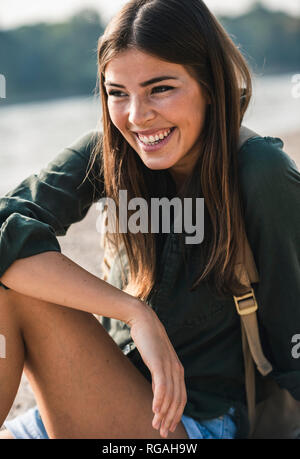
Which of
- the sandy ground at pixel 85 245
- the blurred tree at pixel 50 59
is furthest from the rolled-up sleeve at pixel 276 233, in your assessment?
the blurred tree at pixel 50 59

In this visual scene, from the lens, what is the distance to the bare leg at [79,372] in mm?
1947

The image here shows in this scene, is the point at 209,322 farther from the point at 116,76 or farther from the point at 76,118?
the point at 76,118

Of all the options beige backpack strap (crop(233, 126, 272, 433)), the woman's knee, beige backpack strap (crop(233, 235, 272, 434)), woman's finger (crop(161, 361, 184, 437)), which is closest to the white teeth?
beige backpack strap (crop(233, 126, 272, 433))

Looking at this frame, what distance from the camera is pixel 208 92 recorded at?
1.93 m

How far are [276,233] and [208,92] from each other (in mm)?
480

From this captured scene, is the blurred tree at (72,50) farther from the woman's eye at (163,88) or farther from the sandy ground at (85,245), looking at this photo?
the woman's eye at (163,88)

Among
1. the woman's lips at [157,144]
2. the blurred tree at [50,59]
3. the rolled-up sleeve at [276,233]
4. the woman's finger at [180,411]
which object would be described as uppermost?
the blurred tree at [50,59]

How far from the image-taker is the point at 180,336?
2.08m

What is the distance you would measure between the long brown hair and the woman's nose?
15cm

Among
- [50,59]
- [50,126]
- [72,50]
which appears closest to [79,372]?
[50,126]

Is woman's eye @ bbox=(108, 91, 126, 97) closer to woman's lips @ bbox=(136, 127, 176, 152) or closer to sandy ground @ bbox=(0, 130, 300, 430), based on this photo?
woman's lips @ bbox=(136, 127, 176, 152)

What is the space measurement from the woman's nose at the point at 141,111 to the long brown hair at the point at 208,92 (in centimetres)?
15

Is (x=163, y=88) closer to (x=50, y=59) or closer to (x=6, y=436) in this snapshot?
(x=6, y=436)
